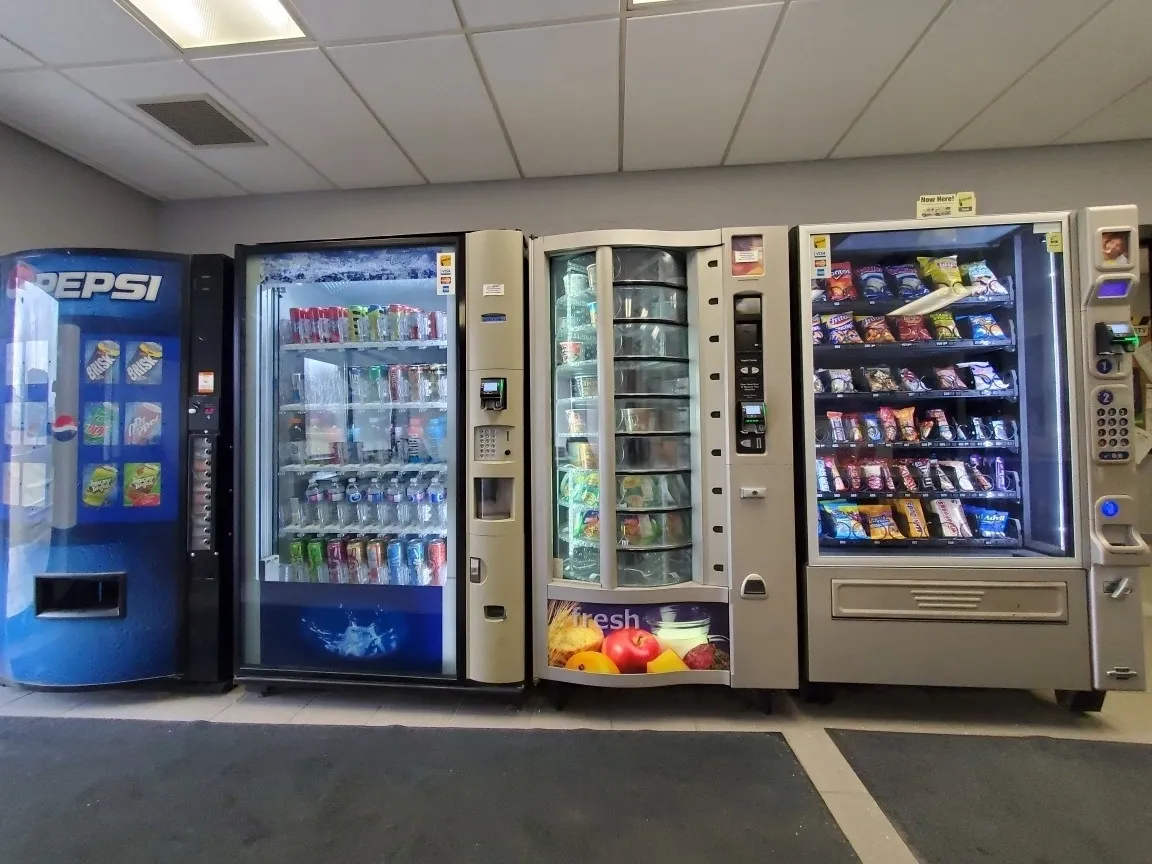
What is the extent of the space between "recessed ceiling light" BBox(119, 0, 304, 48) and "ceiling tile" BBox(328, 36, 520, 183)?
0.21 metres

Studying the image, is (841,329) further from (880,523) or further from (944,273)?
(880,523)

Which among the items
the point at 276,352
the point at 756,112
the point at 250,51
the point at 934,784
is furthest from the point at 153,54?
the point at 934,784

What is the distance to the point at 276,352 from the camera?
2459 mm

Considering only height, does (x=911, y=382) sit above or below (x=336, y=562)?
above

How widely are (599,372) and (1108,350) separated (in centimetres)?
204

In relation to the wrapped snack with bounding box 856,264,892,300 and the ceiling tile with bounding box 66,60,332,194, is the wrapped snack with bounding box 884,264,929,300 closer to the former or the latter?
the wrapped snack with bounding box 856,264,892,300

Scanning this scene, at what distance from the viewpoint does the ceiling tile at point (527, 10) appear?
187cm

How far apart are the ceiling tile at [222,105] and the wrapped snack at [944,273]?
342 cm

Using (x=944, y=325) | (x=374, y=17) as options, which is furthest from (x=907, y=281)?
(x=374, y=17)

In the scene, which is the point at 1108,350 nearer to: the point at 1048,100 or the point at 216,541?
the point at 1048,100

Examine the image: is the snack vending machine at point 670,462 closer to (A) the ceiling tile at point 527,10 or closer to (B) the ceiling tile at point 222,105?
(A) the ceiling tile at point 527,10

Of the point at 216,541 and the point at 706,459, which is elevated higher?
the point at 706,459

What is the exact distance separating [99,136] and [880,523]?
448 cm

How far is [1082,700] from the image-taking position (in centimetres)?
212
